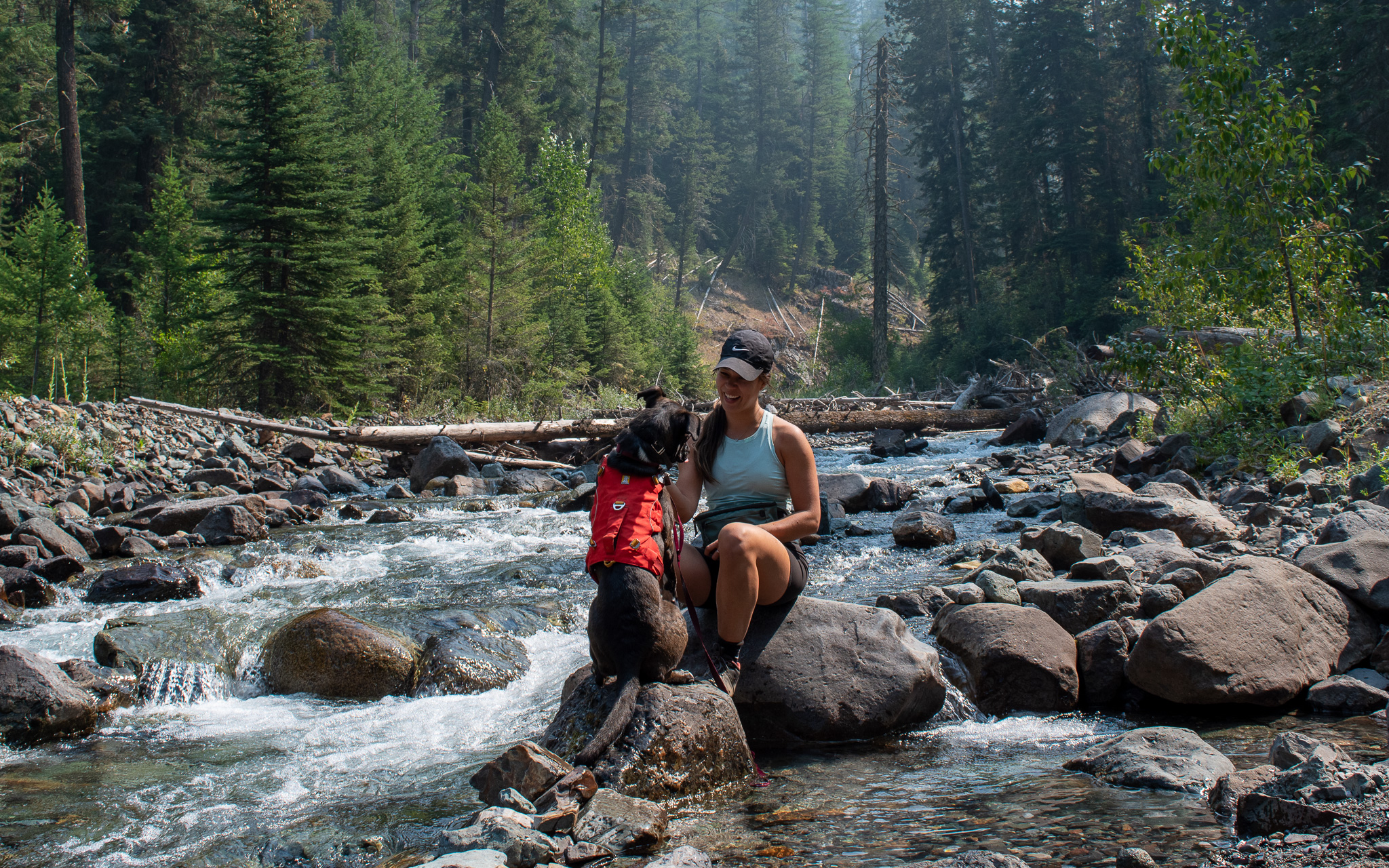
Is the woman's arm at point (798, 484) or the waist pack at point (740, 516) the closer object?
the woman's arm at point (798, 484)

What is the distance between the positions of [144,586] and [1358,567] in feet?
27.7

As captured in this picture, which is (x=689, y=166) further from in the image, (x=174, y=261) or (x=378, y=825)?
(x=378, y=825)

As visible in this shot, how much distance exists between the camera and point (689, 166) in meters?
51.2

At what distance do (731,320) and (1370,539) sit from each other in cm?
4532

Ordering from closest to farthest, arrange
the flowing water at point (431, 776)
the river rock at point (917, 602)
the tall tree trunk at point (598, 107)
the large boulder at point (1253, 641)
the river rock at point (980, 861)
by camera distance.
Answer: the river rock at point (980, 861) < the flowing water at point (431, 776) < the large boulder at point (1253, 641) < the river rock at point (917, 602) < the tall tree trunk at point (598, 107)

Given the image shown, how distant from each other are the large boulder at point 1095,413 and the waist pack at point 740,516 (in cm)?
1150

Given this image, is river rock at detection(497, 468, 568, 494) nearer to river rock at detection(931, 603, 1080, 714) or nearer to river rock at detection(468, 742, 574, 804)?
river rock at detection(931, 603, 1080, 714)

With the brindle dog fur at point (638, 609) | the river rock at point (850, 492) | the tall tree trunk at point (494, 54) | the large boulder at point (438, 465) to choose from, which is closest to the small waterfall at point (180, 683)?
the brindle dog fur at point (638, 609)

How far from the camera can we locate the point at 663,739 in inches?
130

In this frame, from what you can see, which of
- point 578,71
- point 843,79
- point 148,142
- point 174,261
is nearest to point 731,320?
point 578,71

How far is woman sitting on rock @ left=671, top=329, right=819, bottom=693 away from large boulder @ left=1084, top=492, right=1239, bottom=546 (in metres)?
4.56

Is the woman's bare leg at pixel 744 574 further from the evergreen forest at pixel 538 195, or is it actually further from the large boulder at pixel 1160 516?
the evergreen forest at pixel 538 195

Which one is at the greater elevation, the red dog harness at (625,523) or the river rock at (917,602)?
the red dog harness at (625,523)

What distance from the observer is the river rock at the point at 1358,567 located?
4.59m
